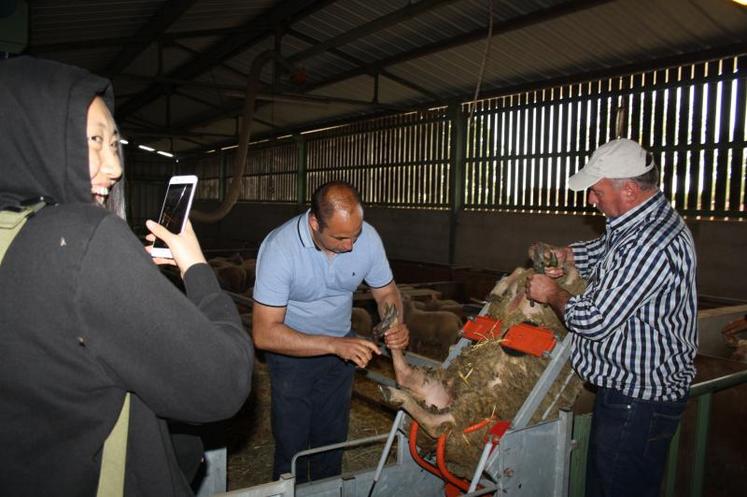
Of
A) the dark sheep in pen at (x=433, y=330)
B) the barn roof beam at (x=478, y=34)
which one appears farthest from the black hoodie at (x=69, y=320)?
the barn roof beam at (x=478, y=34)

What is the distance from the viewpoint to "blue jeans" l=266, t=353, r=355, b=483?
349 cm

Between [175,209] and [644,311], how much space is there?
7.49 ft

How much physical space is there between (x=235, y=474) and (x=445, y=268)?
292 inches

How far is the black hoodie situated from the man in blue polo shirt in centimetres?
185

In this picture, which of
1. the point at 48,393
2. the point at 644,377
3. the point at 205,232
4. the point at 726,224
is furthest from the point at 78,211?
the point at 205,232

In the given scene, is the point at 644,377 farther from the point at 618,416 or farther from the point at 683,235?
the point at 683,235

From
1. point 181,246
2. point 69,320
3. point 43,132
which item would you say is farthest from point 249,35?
point 69,320

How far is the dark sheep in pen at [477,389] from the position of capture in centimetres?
297

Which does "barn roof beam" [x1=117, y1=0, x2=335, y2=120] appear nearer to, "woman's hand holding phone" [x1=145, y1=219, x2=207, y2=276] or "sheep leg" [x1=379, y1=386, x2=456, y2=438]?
"sheep leg" [x1=379, y1=386, x2=456, y2=438]

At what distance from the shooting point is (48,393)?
114cm

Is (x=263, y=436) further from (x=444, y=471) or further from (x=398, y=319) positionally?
(x=444, y=471)

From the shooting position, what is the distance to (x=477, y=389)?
3131 mm

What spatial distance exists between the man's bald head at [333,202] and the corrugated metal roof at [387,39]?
5.72m

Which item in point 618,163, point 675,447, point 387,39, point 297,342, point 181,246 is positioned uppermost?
point 387,39
